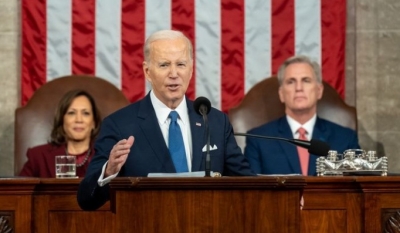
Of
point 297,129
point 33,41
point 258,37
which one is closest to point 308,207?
point 297,129

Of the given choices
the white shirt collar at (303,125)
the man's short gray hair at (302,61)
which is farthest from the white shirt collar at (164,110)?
the man's short gray hair at (302,61)

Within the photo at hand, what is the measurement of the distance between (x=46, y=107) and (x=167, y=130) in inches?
100

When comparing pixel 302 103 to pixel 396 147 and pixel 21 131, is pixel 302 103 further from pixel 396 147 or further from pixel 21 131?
pixel 21 131

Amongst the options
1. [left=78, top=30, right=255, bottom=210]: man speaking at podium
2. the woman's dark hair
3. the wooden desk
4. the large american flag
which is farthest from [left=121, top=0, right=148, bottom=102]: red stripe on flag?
[left=78, top=30, right=255, bottom=210]: man speaking at podium

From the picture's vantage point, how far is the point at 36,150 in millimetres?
Answer: 7203

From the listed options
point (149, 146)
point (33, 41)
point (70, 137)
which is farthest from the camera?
point (33, 41)

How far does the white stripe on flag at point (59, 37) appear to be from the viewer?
26.3 ft

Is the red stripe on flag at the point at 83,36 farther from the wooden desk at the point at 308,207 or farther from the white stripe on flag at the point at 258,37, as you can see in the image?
the wooden desk at the point at 308,207

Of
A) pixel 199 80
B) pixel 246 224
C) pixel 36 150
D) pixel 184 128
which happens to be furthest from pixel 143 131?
pixel 199 80

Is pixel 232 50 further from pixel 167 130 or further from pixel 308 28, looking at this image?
pixel 167 130

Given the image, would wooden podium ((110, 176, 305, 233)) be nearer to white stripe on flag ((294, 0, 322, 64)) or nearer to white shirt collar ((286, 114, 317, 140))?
white shirt collar ((286, 114, 317, 140))

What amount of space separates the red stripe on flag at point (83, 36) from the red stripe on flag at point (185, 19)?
0.61 m

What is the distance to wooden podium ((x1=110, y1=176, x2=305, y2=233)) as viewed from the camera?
4262 mm

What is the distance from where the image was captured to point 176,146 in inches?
201
